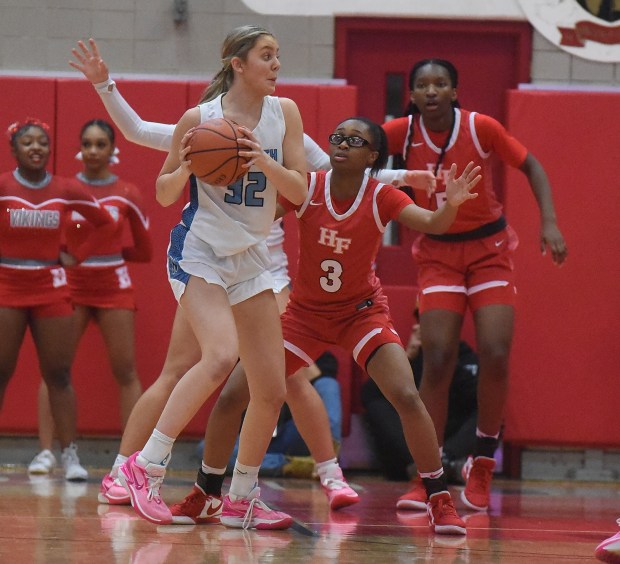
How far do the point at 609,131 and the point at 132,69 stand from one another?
3.23 meters

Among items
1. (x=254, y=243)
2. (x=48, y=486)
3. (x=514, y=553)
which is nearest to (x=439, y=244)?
(x=254, y=243)

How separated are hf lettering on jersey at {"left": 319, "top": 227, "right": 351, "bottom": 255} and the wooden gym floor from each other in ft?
3.90

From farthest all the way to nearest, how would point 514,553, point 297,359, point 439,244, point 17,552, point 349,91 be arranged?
point 349,91 → point 439,244 → point 297,359 → point 514,553 → point 17,552

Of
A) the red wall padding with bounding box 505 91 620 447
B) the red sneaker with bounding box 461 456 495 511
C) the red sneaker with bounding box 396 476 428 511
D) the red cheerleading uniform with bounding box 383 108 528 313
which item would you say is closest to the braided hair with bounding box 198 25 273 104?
the red cheerleading uniform with bounding box 383 108 528 313

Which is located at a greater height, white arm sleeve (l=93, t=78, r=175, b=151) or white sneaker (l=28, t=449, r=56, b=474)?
white arm sleeve (l=93, t=78, r=175, b=151)

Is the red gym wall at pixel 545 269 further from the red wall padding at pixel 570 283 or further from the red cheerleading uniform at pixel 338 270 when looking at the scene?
the red cheerleading uniform at pixel 338 270

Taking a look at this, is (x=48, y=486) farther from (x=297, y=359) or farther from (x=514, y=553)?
(x=514, y=553)

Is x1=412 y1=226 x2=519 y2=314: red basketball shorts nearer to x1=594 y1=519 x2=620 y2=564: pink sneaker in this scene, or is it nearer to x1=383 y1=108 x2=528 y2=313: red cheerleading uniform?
x1=383 y1=108 x2=528 y2=313: red cheerleading uniform

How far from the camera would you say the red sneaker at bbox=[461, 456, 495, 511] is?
5879 mm

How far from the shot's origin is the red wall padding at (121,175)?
779cm

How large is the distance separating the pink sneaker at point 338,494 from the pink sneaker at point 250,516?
79 centimetres

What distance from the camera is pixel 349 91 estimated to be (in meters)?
7.79

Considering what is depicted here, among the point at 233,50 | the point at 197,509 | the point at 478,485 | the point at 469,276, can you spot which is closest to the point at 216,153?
the point at 233,50

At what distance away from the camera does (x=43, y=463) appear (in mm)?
7223
